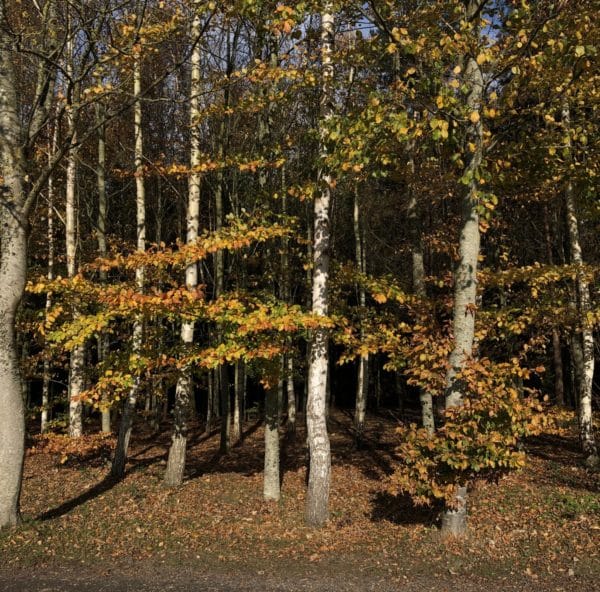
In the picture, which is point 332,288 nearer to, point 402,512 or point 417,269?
point 417,269

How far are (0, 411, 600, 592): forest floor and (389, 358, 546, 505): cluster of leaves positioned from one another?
38.4 inches

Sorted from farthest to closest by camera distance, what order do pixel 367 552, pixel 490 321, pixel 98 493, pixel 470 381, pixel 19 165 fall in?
pixel 98 493 < pixel 490 321 < pixel 19 165 < pixel 367 552 < pixel 470 381

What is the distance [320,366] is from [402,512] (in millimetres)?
3053

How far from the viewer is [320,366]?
29.1ft

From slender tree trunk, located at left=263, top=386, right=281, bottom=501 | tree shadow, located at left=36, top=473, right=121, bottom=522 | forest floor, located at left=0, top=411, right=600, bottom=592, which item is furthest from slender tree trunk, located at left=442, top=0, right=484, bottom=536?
tree shadow, located at left=36, top=473, right=121, bottom=522

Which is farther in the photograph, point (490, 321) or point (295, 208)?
point (295, 208)

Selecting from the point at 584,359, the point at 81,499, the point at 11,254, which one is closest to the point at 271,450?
the point at 81,499

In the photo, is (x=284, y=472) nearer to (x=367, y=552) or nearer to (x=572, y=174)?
(x=367, y=552)

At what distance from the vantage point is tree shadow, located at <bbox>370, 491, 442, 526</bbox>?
867cm

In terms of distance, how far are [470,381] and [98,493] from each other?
794 cm

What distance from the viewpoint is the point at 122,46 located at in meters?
8.30

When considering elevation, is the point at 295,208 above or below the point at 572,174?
above

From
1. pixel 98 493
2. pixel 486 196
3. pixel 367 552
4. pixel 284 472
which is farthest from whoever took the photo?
pixel 284 472

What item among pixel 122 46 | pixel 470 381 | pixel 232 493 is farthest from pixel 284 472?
pixel 122 46
